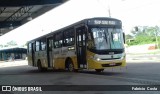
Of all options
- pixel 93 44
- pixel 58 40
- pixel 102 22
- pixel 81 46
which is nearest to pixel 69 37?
pixel 81 46

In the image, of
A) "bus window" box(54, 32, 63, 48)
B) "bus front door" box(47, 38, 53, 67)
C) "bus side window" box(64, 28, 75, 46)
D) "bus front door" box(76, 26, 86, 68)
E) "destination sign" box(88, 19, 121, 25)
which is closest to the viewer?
"destination sign" box(88, 19, 121, 25)

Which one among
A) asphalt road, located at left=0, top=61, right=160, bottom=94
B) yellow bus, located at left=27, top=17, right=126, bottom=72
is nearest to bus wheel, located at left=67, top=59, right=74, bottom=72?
yellow bus, located at left=27, top=17, right=126, bottom=72

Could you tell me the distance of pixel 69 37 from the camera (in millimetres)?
19078

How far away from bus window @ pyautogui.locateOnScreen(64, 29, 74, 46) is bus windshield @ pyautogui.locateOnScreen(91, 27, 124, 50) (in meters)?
2.31

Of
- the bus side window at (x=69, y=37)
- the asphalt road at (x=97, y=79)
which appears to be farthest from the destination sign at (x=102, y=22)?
the asphalt road at (x=97, y=79)

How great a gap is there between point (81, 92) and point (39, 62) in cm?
1662

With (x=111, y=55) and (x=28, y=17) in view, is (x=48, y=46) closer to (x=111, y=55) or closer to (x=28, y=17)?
(x=111, y=55)

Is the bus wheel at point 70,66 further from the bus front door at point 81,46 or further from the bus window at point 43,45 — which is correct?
the bus window at point 43,45

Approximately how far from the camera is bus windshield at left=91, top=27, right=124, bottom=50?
54.1 ft

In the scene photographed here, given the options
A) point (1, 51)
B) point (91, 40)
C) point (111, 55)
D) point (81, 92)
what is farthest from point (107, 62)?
point (1, 51)

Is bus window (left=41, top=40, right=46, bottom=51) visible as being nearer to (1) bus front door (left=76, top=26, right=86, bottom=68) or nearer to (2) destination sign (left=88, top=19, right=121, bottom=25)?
(1) bus front door (left=76, top=26, right=86, bottom=68)

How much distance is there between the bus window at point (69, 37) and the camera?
734 inches

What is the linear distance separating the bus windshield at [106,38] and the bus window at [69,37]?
7.57ft

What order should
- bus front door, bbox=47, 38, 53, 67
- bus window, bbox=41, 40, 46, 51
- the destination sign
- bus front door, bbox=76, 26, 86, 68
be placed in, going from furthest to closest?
bus window, bbox=41, 40, 46, 51
bus front door, bbox=47, 38, 53, 67
bus front door, bbox=76, 26, 86, 68
the destination sign
